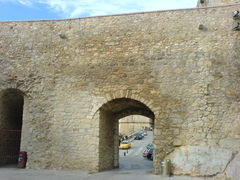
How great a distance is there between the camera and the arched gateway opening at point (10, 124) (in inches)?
364

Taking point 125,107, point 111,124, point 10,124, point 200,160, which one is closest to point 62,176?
point 111,124

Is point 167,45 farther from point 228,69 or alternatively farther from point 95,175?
point 95,175

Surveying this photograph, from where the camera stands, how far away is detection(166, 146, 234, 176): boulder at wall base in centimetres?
693

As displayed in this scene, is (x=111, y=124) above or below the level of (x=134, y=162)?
above

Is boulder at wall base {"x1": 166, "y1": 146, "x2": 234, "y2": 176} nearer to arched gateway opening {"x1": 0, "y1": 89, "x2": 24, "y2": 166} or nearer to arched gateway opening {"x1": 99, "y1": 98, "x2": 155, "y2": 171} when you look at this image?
arched gateway opening {"x1": 99, "y1": 98, "x2": 155, "y2": 171}

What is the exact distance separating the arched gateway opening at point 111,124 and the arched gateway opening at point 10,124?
3.26m

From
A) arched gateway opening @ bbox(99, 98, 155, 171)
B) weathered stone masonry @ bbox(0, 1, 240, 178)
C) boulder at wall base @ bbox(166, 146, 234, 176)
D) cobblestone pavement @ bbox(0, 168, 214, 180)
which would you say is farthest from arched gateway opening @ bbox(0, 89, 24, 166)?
boulder at wall base @ bbox(166, 146, 234, 176)

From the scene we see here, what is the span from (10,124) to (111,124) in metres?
4.08

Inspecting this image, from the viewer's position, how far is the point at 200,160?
7.08 meters

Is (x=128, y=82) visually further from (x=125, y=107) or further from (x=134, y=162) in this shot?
(x=134, y=162)

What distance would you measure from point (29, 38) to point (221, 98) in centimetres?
696

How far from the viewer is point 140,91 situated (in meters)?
7.94

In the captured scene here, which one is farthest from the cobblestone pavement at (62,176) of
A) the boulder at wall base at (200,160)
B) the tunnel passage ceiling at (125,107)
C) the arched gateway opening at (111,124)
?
the tunnel passage ceiling at (125,107)

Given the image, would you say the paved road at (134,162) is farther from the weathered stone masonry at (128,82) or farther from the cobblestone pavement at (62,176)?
the cobblestone pavement at (62,176)
